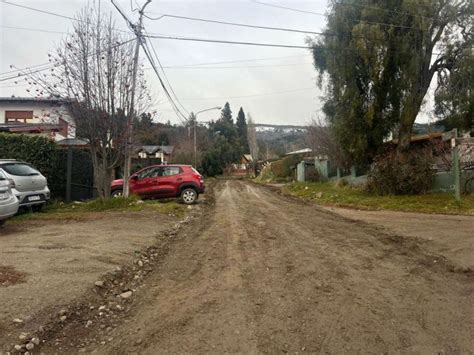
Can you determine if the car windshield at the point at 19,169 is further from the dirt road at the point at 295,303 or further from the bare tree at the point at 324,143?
the bare tree at the point at 324,143

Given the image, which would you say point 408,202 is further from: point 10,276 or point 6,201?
point 10,276

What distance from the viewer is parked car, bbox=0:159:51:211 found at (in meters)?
11.7

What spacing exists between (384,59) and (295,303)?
593 inches

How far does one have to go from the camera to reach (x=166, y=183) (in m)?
16.5

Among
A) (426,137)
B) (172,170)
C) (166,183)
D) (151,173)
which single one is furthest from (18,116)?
(426,137)

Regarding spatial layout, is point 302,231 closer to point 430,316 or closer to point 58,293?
point 430,316

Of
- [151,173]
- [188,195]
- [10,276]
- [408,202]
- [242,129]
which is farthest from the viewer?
[242,129]

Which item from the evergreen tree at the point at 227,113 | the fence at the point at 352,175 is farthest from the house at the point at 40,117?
the evergreen tree at the point at 227,113

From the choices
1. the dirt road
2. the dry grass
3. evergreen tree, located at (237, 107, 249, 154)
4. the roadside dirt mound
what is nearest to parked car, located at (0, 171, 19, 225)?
the roadside dirt mound

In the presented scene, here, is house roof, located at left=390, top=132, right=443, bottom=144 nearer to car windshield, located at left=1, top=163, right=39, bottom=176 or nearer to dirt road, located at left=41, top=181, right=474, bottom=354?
dirt road, located at left=41, top=181, right=474, bottom=354

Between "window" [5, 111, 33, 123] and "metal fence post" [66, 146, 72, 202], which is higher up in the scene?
"window" [5, 111, 33, 123]

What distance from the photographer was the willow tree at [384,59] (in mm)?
17125

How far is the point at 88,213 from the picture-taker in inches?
496

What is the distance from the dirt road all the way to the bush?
31.2 ft
